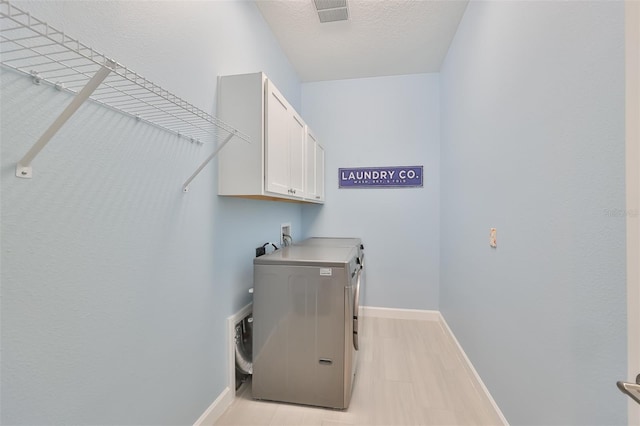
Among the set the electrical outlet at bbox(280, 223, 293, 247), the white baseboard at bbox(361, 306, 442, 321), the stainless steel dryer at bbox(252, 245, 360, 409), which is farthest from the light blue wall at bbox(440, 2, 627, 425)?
the electrical outlet at bbox(280, 223, 293, 247)

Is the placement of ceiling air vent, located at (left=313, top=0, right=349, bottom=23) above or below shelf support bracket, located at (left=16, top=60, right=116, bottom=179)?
above

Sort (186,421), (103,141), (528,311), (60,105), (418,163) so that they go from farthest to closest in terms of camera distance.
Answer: (418,163) < (186,421) < (528,311) < (103,141) < (60,105)

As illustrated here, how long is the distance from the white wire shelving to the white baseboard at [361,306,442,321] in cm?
297

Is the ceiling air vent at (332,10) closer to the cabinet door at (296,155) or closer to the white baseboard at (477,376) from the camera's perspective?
the cabinet door at (296,155)

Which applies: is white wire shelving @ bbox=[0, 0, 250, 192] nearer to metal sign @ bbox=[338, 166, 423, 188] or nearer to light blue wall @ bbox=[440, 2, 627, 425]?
light blue wall @ bbox=[440, 2, 627, 425]

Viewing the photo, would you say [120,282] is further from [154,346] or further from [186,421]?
[186,421]

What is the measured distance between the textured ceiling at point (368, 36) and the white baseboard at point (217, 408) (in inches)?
113

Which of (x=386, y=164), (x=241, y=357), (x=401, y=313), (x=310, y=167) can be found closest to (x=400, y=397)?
(x=241, y=357)

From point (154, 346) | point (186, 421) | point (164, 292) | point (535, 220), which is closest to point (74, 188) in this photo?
point (164, 292)

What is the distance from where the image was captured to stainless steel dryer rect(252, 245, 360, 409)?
179 cm

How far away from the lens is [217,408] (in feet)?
5.67

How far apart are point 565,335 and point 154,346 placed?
1.67 meters

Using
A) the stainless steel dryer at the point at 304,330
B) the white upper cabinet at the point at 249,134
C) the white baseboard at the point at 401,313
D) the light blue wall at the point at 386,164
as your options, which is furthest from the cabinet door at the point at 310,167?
the white baseboard at the point at 401,313

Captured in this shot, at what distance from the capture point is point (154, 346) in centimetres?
125
